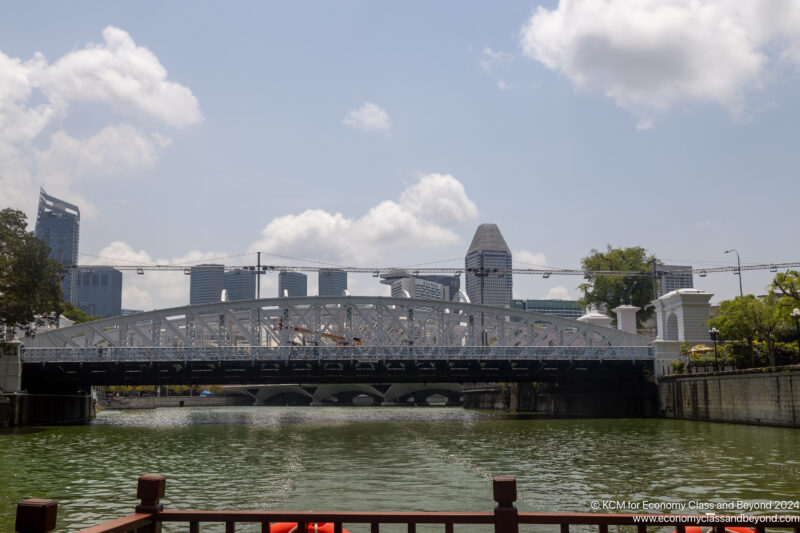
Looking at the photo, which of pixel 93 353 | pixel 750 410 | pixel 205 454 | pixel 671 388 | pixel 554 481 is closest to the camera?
pixel 554 481

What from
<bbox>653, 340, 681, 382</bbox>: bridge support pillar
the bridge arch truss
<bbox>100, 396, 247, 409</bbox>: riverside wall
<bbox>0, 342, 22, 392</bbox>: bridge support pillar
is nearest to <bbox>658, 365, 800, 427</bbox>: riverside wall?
<bbox>653, 340, 681, 382</bbox>: bridge support pillar

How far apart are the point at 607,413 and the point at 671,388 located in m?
11.5

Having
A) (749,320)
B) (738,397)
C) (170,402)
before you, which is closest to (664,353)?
(749,320)

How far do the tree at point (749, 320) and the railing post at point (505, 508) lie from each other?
5470cm

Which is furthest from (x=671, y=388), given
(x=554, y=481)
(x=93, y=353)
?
(x=93, y=353)

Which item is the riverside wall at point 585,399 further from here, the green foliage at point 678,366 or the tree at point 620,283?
the tree at point 620,283

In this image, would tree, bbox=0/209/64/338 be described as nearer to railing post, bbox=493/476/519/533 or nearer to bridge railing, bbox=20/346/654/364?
bridge railing, bbox=20/346/654/364

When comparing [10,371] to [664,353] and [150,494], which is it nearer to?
[664,353]

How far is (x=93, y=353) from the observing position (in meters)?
73.8

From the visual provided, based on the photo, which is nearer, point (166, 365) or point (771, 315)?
point (771, 315)

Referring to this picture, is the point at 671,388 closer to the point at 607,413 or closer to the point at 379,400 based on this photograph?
the point at 607,413

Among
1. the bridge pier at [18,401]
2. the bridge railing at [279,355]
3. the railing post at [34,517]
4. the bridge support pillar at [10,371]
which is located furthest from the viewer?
the bridge railing at [279,355]

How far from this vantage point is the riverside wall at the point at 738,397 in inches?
1777

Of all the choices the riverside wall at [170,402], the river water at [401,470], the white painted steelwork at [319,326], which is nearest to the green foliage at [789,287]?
the river water at [401,470]
